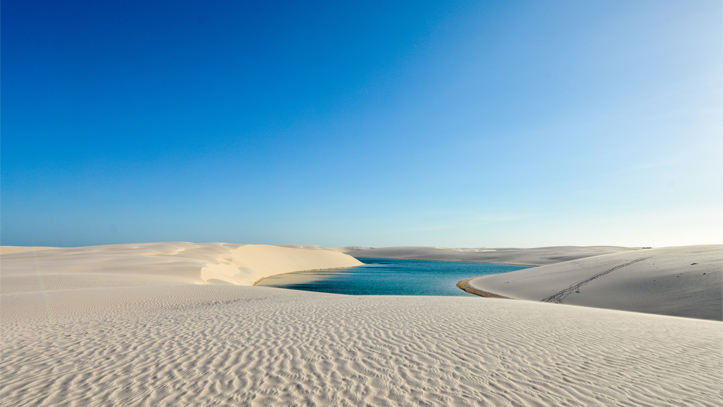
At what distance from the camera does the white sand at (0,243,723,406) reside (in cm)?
468

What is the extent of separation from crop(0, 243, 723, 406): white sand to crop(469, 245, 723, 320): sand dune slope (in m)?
8.00

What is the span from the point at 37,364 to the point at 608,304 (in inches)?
954

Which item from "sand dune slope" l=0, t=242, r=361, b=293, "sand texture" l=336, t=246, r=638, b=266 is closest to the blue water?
"sand dune slope" l=0, t=242, r=361, b=293

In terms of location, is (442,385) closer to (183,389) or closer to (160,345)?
(183,389)

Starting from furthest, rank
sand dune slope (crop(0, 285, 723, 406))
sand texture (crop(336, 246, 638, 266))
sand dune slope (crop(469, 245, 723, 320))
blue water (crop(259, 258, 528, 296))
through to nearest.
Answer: sand texture (crop(336, 246, 638, 266)), blue water (crop(259, 258, 528, 296)), sand dune slope (crop(469, 245, 723, 320)), sand dune slope (crop(0, 285, 723, 406))

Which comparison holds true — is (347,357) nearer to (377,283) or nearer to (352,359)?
(352,359)

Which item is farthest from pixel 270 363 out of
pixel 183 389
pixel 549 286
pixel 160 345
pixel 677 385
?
pixel 549 286

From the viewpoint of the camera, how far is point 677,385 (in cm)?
514

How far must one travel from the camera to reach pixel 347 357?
20.2 ft

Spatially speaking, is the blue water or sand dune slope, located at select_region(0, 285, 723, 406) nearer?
sand dune slope, located at select_region(0, 285, 723, 406)

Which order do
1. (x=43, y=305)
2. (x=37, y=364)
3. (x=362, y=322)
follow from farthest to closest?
(x=43, y=305)
(x=362, y=322)
(x=37, y=364)

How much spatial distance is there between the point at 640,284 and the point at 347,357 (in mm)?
22269

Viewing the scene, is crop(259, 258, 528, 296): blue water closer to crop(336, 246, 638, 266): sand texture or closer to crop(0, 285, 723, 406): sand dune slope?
crop(0, 285, 723, 406): sand dune slope

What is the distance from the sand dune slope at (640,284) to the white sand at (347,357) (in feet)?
26.2
